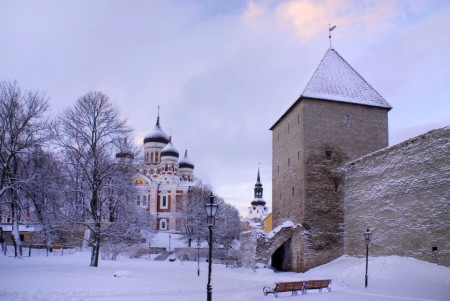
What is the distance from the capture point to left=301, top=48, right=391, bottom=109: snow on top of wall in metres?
25.7

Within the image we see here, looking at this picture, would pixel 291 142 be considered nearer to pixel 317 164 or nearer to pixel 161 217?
pixel 317 164

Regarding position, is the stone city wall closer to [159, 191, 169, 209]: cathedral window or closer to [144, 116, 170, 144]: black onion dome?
[159, 191, 169, 209]: cathedral window

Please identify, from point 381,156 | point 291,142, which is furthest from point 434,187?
point 291,142

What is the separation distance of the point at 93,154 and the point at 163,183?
4105 cm

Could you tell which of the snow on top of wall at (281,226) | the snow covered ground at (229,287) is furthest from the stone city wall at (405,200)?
the snow on top of wall at (281,226)

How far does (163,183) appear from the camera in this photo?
202 ft

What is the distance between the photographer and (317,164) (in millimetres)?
24703

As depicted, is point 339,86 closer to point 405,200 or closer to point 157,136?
point 405,200

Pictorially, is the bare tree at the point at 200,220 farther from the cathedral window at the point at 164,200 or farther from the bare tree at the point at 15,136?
the bare tree at the point at 15,136

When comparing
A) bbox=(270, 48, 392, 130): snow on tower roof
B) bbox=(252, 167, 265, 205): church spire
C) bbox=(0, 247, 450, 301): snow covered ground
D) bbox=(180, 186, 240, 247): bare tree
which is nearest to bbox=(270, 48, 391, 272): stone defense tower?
bbox=(270, 48, 392, 130): snow on tower roof

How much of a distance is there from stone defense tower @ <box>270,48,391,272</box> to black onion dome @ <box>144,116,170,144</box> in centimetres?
3930

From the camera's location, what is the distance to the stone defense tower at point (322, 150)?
78.6ft

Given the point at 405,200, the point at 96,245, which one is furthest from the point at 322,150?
the point at 96,245

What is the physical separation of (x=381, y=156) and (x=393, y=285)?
711cm
